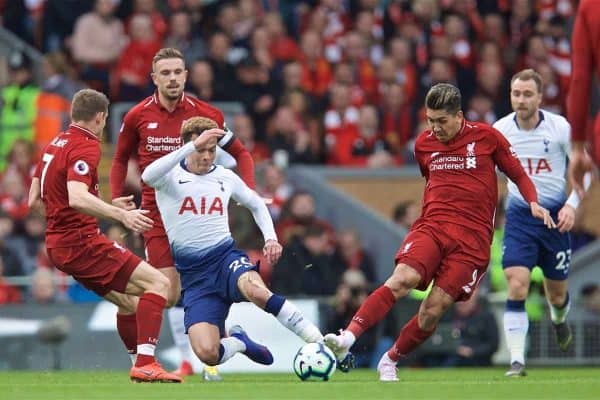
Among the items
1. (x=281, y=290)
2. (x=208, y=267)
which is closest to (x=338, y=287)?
(x=281, y=290)

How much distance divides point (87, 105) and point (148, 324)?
1.74m

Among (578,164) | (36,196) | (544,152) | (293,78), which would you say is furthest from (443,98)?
(293,78)

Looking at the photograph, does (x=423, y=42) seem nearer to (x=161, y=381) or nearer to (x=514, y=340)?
(x=514, y=340)

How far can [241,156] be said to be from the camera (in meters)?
13.9

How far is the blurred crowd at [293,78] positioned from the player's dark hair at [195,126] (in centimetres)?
554

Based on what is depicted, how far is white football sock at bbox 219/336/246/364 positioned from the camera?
1300 centimetres

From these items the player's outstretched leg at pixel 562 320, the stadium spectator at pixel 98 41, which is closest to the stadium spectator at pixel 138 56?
the stadium spectator at pixel 98 41

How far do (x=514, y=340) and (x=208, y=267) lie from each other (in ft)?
9.60

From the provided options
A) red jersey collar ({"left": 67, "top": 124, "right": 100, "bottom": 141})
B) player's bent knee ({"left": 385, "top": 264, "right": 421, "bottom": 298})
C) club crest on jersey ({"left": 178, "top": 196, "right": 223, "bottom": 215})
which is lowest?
player's bent knee ({"left": 385, "top": 264, "right": 421, "bottom": 298})

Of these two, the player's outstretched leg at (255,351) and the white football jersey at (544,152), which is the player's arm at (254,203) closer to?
the player's outstretched leg at (255,351)

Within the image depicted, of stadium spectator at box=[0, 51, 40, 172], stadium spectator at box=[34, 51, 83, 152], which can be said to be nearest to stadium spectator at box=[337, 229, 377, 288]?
stadium spectator at box=[34, 51, 83, 152]

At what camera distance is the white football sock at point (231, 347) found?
1300cm

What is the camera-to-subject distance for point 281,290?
18.9m

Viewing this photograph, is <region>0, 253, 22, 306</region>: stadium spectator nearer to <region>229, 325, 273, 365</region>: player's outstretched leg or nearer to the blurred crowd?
the blurred crowd
